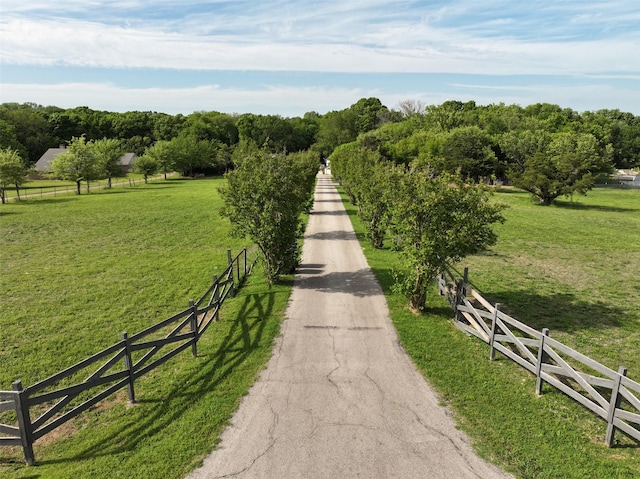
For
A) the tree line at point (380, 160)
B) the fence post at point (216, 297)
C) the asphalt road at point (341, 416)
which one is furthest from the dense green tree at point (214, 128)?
the asphalt road at point (341, 416)

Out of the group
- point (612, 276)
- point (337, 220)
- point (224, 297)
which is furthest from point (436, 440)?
point (337, 220)

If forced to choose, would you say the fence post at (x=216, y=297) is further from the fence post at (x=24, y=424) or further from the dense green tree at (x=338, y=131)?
the dense green tree at (x=338, y=131)

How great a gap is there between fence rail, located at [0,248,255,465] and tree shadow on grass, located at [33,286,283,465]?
0.56m

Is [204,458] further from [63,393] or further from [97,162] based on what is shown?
[97,162]

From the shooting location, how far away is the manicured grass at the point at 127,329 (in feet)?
25.1

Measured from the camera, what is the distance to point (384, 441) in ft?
25.8

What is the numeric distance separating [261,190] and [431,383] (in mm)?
9230

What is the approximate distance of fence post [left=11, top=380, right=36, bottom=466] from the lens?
23.5 feet

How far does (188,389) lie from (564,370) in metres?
8.30

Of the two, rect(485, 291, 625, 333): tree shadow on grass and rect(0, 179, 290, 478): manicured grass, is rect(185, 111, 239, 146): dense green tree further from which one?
rect(485, 291, 625, 333): tree shadow on grass

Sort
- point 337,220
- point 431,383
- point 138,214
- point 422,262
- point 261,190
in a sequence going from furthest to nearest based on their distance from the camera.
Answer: point 138,214 < point 337,220 < point 261,190 < point 422,262 < point 431,383

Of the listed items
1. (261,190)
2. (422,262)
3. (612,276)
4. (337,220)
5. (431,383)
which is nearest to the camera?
(431,383)

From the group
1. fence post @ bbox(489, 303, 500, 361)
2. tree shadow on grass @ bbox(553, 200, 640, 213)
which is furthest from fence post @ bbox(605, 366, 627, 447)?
tree shadow on grass @ bbox(553, 200, 640, 213)

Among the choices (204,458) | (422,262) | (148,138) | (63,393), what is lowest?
(204,458)
